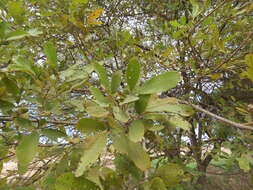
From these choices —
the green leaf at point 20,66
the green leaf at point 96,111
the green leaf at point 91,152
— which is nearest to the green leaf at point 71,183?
the green leaf at point 91,152

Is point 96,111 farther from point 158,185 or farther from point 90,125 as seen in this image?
point 158,185

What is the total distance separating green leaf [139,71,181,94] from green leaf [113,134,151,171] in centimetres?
12

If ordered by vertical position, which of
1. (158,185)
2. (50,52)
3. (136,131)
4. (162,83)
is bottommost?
A: (158,185)

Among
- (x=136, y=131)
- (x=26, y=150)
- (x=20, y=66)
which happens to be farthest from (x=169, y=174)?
(x=20, y=66)

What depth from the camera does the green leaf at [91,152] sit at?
0.48 meters

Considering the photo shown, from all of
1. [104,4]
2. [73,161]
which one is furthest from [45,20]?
[73,161]

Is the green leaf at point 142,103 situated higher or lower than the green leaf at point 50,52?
lower

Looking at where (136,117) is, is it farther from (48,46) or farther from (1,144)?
(1,144)

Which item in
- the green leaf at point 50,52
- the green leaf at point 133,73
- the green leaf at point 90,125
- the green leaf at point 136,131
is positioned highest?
the green leaf at point 50,52

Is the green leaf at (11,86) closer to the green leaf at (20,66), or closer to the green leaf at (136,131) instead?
the green leaf at (20,66)

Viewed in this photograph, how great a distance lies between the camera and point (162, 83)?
534mm

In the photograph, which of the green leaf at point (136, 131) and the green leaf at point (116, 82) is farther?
the green leaf at point (116, 82)

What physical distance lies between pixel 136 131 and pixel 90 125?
0.36 feet

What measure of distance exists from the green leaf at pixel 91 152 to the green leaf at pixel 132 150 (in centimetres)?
3
